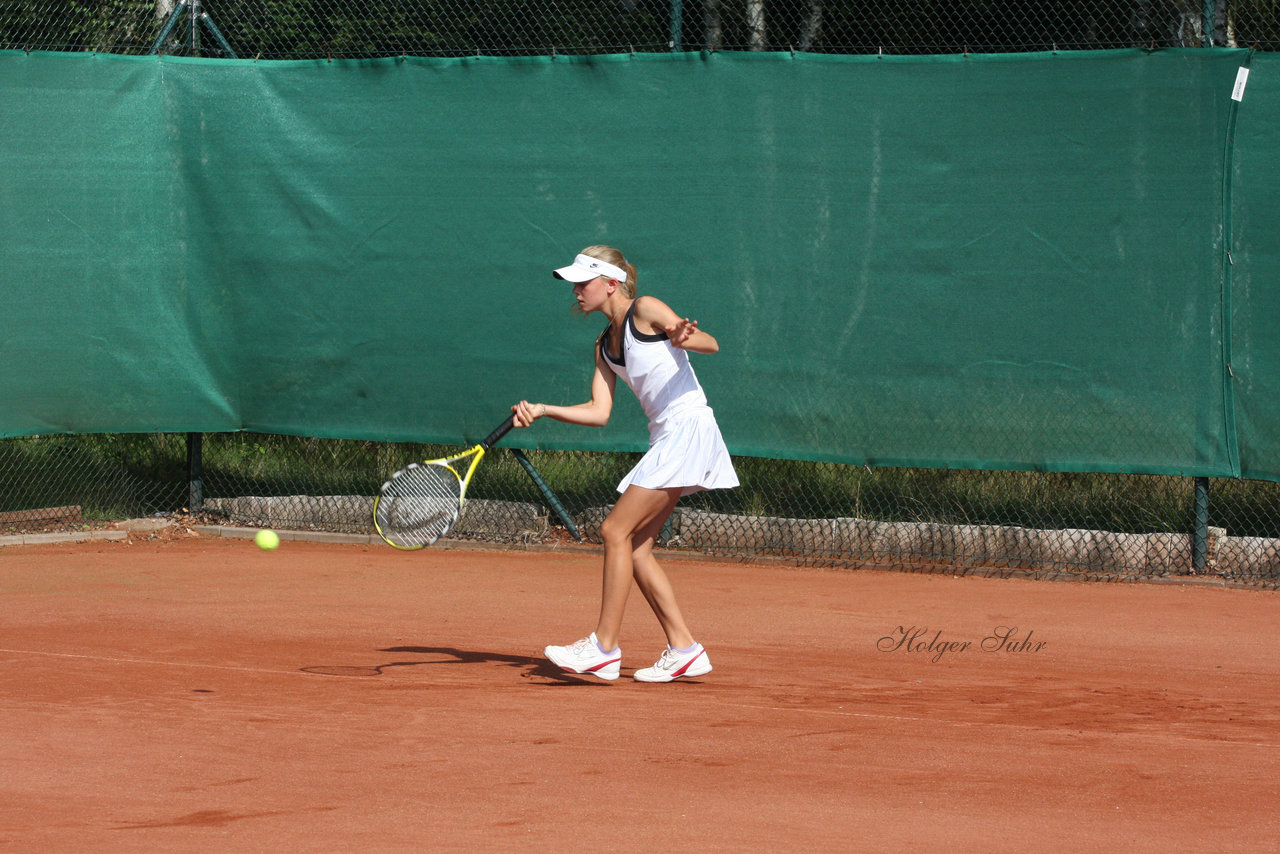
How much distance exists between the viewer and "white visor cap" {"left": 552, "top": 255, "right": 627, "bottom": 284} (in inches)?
196

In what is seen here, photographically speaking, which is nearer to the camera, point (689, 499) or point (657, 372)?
point (657, 372)

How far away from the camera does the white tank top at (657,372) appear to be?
495 centimetres

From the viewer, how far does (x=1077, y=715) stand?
15.4ft

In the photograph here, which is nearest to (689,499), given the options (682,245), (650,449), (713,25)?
(682,245)

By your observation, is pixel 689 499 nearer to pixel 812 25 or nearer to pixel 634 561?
pixel 634 561

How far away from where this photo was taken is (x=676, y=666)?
16.7 feet

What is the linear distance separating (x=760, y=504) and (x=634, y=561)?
2969 mm

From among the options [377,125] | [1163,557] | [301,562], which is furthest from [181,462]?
[1163,557]

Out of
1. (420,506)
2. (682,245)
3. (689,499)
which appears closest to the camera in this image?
(420,506)

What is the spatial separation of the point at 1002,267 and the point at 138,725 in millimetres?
4735

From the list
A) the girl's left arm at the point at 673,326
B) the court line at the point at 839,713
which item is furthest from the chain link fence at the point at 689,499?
the girl's left arm at the point at 673,326

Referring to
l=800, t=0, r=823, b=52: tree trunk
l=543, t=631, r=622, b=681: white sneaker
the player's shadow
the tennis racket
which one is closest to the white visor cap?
the tennis racket

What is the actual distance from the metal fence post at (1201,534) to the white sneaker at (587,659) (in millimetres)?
3438

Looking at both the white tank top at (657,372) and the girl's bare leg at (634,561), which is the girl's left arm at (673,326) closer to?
the white tank top at (657,372)
